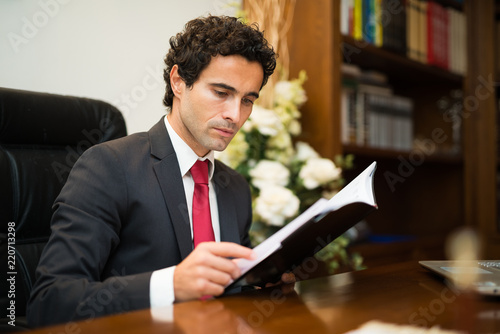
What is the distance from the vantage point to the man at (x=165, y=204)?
839 millimetres

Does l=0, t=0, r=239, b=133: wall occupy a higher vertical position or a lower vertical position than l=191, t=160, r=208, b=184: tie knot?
higher

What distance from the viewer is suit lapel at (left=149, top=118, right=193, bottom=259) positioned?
1.12 metres

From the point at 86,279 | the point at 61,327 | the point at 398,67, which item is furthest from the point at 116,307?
the point at 398,67

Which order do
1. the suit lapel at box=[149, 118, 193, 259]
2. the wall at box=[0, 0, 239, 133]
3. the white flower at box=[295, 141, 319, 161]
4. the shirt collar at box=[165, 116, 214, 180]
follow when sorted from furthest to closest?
the white flower at box=[295, 141, 319, 161] → the wall at box=[0, 0, 239, 133] → the shirt collar at box=[165, 116, 214, 180] → the suit lapel at box=[149, 118, 193, 259]

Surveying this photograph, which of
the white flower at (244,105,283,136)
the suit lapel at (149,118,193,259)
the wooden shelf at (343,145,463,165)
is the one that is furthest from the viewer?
the wooden shelf at (343,145,463,165)

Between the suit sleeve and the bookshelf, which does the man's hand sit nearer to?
the suit sleeve

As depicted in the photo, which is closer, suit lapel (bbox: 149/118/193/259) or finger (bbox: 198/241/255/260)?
finger (bbox: 198/241/255/260)

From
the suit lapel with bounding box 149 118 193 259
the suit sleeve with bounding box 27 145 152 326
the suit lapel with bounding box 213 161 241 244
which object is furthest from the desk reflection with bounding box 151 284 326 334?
the suit lapel with bounding box 213 161 241 244

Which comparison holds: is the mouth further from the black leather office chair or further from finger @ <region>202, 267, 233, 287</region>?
finger @ <region>202, 267, 233, 287</region>

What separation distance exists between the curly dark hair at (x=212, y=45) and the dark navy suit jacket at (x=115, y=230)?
0.16m

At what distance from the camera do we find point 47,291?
2.88ft

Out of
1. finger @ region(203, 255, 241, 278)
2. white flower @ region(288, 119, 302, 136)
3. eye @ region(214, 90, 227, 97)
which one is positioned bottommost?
finger @ region(203, 255, 241, 278)

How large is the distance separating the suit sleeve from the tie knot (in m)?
0.20

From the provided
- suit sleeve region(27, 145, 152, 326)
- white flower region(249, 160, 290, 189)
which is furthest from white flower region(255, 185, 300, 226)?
suit sleeve region(27, 145, 152, 326)
